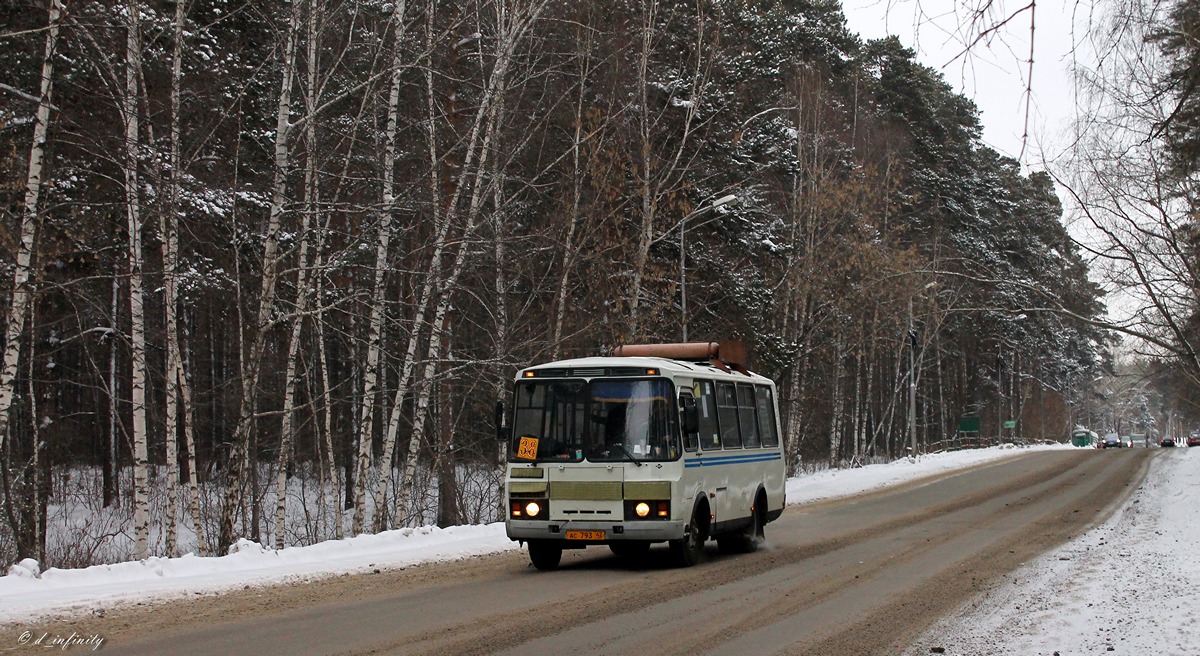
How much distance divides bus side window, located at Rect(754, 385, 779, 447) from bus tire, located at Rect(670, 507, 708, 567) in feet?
11.7

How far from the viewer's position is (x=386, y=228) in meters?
21.3

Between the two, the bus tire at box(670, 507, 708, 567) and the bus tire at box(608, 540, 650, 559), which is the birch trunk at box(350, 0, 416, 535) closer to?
the bus tire at box(608, 540, 650, 559)

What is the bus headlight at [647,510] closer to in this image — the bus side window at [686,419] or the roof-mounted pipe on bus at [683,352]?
the bus side window at [686,419]

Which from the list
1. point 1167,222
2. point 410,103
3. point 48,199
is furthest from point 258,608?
point 1167,222

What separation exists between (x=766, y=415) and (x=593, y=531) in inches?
229

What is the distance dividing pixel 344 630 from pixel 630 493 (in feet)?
18.7

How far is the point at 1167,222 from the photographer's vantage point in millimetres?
24297

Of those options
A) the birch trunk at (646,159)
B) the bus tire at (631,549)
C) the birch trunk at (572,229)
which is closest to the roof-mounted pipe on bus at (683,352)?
the bus tire at (631,549)

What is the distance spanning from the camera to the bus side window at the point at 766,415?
1941 cm

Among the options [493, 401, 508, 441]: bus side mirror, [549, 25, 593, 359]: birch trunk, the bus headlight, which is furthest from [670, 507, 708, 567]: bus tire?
[549, 25, 593, 359]: birch trunk

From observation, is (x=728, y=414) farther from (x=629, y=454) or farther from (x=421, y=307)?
(x=421, y=307)

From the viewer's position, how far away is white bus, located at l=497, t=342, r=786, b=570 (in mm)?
15047

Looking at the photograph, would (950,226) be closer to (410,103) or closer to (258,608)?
(410,103)

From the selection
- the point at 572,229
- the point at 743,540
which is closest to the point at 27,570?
the point at 743,540
